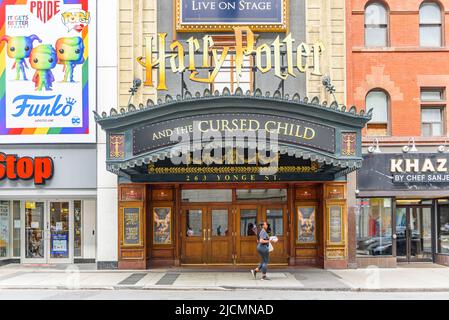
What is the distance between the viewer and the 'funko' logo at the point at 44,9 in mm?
20453

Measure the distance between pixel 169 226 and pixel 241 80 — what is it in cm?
583

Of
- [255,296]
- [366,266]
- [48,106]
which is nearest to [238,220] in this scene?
[366,266]

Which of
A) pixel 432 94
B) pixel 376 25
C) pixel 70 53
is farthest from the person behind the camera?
pixel 376 25

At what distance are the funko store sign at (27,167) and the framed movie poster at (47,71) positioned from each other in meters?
0.64

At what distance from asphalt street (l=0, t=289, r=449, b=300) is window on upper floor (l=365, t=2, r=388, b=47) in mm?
9523

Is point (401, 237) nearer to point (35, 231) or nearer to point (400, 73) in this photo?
point (400, 73)

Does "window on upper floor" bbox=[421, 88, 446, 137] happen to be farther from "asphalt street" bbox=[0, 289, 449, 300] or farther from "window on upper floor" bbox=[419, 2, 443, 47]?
"asphalt street" bbox=[0, 289, 449, 300]

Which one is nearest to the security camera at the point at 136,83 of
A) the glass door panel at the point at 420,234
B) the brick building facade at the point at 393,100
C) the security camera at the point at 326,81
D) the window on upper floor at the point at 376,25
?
the security camera at the point at 326,81

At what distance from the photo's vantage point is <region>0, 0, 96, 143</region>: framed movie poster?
20.2 meters

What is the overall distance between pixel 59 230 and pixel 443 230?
46.9 feet

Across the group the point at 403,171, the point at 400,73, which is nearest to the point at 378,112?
the point at 400,73

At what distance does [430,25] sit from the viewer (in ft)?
69.6

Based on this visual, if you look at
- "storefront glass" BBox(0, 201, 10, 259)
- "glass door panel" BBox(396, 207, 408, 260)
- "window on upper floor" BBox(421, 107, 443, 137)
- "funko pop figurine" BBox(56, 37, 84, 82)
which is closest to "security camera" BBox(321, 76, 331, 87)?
"window on upper floor" BBox(421, 107, 443, 137)

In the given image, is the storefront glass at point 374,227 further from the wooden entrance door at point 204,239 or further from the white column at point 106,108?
the white column at point 106,108
